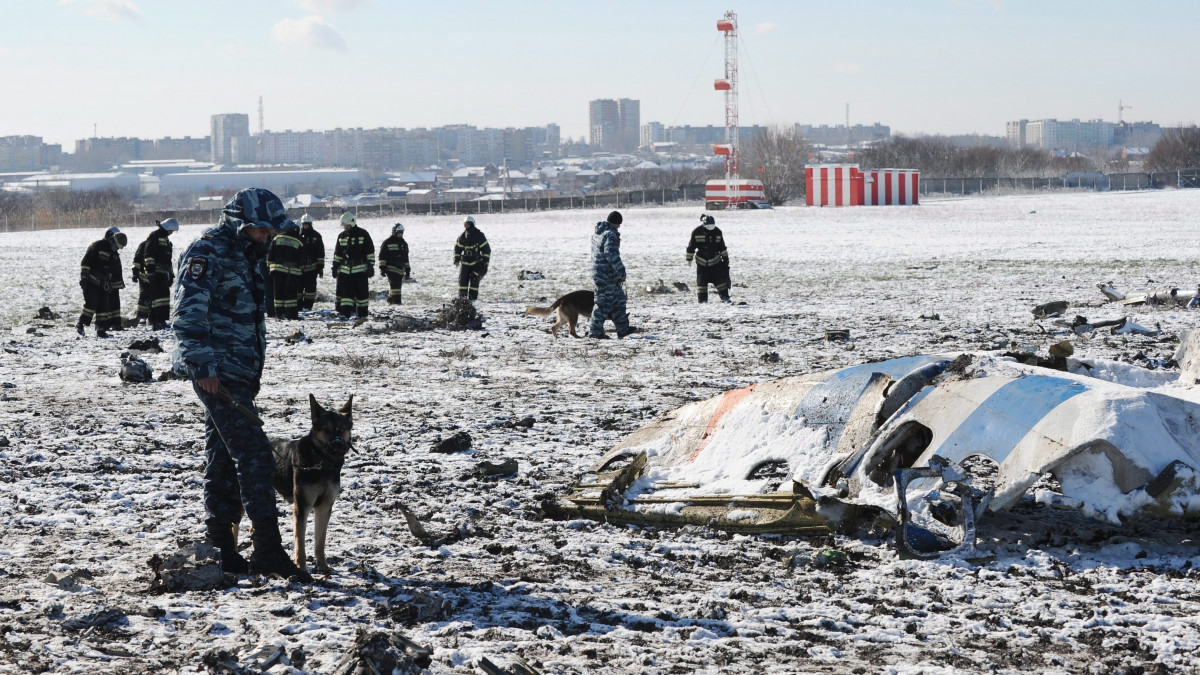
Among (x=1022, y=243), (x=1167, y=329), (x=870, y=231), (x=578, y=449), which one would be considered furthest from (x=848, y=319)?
(x=870, y=231)

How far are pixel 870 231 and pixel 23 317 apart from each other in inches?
1194

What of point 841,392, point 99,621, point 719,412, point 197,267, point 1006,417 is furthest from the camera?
point 719,412

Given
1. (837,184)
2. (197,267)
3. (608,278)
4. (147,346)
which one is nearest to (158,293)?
(147,346)

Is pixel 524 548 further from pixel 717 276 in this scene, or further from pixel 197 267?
pixel 717 276

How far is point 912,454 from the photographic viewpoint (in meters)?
5.95

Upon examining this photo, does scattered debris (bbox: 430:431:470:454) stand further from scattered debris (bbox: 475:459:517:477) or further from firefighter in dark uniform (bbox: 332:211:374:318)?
firefighter in dark uniform (bbox: 332:211:374:318)

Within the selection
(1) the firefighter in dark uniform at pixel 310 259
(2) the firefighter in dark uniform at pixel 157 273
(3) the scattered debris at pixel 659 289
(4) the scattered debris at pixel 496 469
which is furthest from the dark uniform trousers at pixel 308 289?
(4) the scattered debris at pixel 496 469

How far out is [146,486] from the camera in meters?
7.13

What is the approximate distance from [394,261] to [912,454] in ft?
47.0

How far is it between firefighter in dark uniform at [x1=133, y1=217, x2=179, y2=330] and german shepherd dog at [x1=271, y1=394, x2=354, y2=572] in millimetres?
11632

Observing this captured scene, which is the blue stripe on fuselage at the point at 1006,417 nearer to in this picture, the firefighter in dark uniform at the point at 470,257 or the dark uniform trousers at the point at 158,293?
the firefighter in dark uniform at the point at 470,257

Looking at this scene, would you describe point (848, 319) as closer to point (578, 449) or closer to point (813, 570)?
point (578, 449)

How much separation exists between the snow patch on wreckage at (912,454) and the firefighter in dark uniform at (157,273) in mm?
11341

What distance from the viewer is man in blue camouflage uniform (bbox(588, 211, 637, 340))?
14344 millimetres
